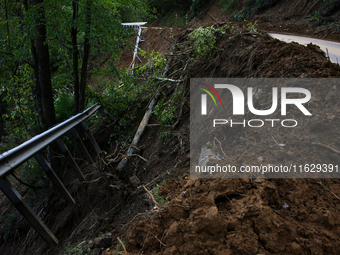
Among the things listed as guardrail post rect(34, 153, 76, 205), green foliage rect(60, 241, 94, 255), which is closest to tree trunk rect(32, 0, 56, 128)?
guardrail post rect(34, 153, 76, 205)

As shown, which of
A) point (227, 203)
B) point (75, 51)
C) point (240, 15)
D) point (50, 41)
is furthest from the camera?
point (240, 15)

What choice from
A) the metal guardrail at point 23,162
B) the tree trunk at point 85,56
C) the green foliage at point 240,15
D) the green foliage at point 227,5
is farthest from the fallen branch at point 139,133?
the green foliage at point 227,5

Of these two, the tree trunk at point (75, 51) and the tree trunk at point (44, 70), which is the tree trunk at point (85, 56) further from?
the tree trunk at point (44, 70)

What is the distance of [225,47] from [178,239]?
6424 mm

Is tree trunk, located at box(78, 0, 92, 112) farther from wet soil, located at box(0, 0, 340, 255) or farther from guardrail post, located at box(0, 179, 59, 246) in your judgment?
guardrail post, located at box(0, 179, 59, 246)

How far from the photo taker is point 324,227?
2391mm

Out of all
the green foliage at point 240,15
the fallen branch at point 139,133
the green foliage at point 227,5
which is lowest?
the fallen branch at point 139,133

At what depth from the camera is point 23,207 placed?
323 cm

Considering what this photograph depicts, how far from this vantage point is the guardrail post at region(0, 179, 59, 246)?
3105mm

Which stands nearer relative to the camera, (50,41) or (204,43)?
(50,41)

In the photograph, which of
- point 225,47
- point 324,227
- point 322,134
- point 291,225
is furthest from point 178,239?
point 225,47

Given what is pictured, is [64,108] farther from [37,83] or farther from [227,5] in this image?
[227,5]

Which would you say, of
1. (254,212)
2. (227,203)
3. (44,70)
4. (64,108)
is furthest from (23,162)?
(64,108)

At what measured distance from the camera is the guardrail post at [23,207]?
10.2 ft
